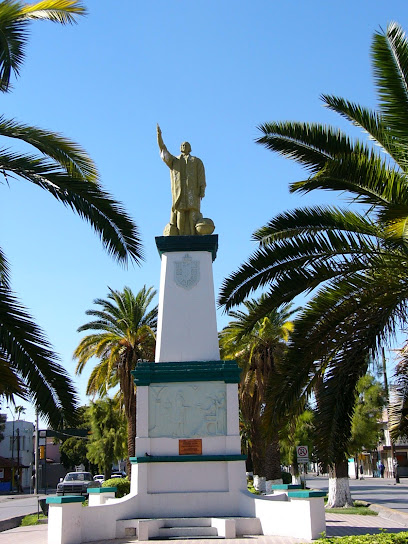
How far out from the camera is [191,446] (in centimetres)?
1423

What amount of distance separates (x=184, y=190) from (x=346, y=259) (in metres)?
7.21

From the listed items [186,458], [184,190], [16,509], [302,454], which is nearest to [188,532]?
[186,458]

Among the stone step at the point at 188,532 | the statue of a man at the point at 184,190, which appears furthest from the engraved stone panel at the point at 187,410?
the statue of a man at the point at 184,190

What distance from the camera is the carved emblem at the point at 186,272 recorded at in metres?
15.6

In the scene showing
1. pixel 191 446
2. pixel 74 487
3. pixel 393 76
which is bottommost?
pixel 74 487

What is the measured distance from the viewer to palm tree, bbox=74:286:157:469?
89.7 ft

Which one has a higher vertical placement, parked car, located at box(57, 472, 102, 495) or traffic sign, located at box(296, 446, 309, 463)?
traffic sign, located at box(296, 446, 309, 463)

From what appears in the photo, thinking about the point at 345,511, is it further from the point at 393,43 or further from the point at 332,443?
the point at 393,43

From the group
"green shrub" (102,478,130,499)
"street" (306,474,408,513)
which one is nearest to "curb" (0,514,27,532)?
"green shrub" (102,478,130,499)

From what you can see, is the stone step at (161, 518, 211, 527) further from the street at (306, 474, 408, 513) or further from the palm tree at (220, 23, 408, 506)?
the street at (306, 474, 408, 513)

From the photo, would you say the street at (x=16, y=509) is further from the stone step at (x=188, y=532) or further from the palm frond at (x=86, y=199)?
the palm frond at (x=86, y=199)

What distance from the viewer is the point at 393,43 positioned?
9555 mm

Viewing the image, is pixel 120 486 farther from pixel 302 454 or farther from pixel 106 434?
pixel 106 434

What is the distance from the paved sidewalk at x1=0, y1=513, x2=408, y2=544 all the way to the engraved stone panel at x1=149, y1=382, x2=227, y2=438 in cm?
242
